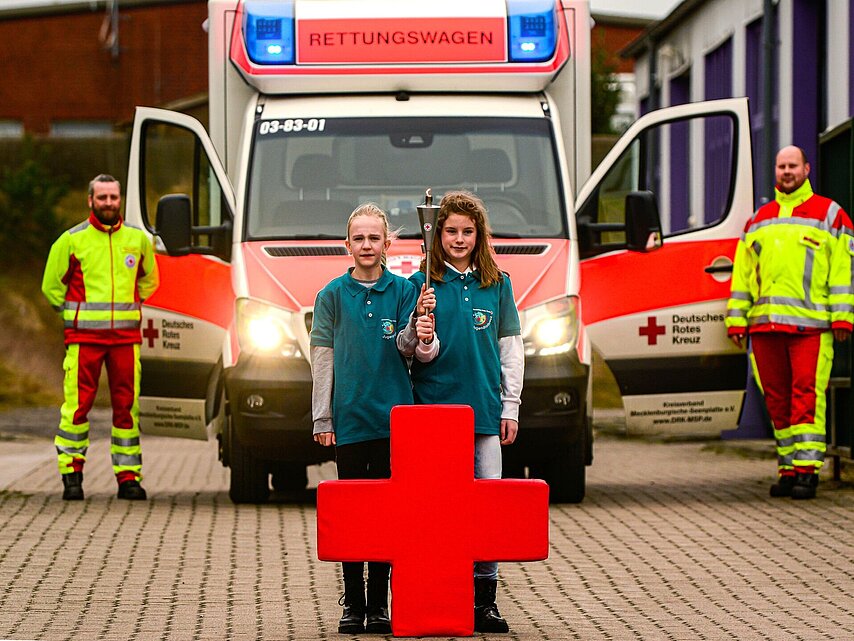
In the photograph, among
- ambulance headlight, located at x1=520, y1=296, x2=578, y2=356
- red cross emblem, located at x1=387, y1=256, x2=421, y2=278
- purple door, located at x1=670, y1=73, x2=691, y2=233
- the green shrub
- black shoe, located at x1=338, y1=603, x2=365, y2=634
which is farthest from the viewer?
the green shrub

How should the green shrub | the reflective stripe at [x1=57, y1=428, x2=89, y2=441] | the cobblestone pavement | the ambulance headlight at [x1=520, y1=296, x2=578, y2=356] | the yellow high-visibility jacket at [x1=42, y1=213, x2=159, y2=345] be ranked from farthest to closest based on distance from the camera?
the green shrub → the reflective stripe at [x1=57, y1=428, x2=89, y2=441] → the yellow high-visibility jacket at [x1=42, y1=213, x2=159, y2=345] → the ambulance headlight at [x1=520, y1=296, x2=578, y2=356] → the cobblestone pavement

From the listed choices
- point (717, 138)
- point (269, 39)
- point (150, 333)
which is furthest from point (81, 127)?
point (269, 39)

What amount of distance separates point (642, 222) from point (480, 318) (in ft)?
14.0

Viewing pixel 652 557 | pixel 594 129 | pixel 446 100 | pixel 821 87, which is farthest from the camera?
pixel 594 129

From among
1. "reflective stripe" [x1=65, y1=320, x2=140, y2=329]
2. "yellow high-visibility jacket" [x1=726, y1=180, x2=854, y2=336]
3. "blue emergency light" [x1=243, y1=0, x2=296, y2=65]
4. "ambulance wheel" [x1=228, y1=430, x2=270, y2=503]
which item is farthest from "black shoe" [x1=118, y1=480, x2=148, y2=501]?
"yellow high-visibility jacket" [x1=726, y1=180, x2=854, y2=336]

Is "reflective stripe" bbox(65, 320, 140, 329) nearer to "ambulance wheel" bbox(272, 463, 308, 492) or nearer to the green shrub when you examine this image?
"ambulance wheel" bbox(272, 463, 308, 492)

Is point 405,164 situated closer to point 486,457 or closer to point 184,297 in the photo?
point 184,297

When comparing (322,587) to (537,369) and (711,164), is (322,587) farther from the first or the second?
(711,164)

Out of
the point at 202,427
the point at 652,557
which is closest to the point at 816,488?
the point at 652,557

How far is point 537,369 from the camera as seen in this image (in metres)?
10.7

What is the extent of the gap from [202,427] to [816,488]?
3.91 meters

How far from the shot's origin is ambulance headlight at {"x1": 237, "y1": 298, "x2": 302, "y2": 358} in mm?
10688

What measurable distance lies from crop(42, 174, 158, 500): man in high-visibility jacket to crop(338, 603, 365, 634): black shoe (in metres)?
5.01

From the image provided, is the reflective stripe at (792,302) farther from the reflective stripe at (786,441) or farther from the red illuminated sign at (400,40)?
the red illuminated sign at (400,40)
